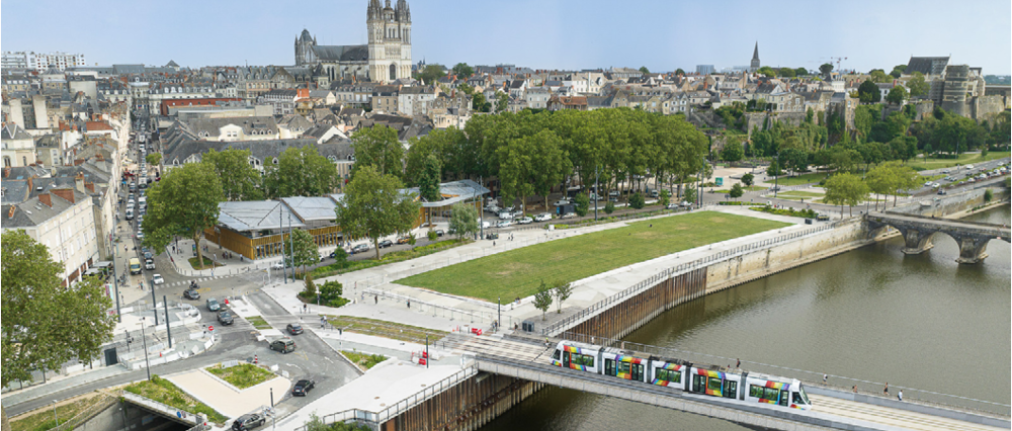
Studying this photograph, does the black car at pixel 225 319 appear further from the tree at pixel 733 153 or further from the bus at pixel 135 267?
the tree at pixel 733 153

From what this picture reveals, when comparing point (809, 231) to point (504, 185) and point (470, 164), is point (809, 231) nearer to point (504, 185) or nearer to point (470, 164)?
point (504, 185)

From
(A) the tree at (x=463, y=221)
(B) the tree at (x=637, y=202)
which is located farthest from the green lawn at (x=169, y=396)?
(B) the tree at (x=637, y=202)

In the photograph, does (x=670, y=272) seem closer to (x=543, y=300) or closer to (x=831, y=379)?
(x=543, y=300)

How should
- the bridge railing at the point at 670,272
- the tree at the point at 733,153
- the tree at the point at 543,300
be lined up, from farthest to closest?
the tree at the point at 733,153 < the tree at the point at 543,300 < the bridge railing at the point at 670,272

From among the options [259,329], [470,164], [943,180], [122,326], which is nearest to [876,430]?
[259,329]

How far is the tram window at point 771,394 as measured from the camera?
33312 mm

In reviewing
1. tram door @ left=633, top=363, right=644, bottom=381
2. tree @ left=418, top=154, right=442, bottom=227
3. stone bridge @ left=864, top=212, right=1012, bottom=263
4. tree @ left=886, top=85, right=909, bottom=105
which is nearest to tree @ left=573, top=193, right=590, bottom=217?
tree @ left=418, top=154, right=442, bottom=227

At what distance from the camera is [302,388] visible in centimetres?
3662

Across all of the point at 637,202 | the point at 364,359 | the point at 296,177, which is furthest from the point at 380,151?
the point at 364,359

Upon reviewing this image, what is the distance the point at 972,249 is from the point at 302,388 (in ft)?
213

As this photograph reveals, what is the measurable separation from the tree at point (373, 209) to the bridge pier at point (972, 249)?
5336 cm

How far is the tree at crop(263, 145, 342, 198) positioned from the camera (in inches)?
3054

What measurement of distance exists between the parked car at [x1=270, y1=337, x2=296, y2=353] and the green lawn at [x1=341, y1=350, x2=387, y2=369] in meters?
Result: 3.15

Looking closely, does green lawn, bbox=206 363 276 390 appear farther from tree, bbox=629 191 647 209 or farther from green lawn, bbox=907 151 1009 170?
green lawn, bbox=907 151 1009 170
